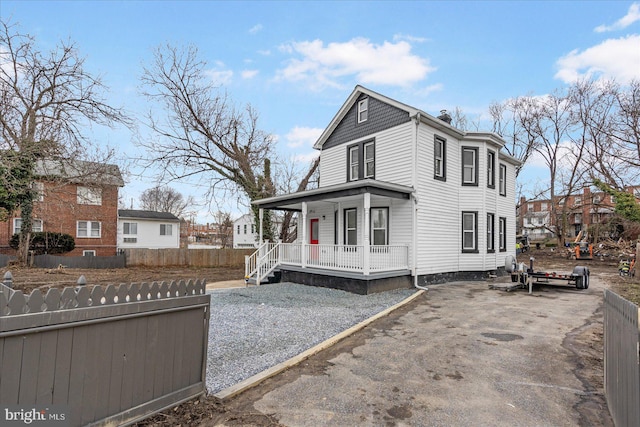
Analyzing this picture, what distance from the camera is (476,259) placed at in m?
14.0

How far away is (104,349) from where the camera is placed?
108 inches

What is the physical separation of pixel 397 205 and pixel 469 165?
162 inches

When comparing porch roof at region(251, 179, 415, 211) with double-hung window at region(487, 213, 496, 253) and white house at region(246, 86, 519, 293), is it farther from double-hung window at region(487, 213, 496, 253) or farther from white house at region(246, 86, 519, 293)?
double-hung window at region(487, 213, 496, 253)

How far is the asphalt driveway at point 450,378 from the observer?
3424 mm

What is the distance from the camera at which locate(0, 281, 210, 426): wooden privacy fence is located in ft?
7.48

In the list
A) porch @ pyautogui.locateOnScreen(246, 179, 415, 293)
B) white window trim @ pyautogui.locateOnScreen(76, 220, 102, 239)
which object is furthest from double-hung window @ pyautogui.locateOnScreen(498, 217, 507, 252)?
white window trim @ pyautogui.locateOnScreen(76, 220, 102, 239)

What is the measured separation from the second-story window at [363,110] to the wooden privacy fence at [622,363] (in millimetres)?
11985

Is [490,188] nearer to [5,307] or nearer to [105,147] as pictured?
[5,307]

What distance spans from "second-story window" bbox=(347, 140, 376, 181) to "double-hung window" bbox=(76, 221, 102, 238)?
23191mm

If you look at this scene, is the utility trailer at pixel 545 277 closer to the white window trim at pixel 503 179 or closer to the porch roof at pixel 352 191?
the porch roof at pixel 352 191

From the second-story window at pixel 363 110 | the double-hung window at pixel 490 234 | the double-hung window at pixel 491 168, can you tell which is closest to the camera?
the second-story window at pixel 363 110

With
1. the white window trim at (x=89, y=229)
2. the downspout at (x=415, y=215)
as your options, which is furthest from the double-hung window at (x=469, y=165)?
the white window trim at (x=89, y=229)

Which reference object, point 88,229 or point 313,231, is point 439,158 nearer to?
point 313,231

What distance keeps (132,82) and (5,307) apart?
70.4ft
